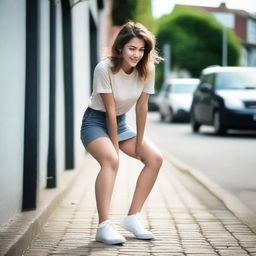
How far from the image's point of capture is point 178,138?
16844 millimetres

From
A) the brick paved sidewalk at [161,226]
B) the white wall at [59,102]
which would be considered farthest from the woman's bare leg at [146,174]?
the white wall at [59,102]

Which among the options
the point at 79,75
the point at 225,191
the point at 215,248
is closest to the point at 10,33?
the point at 215,248

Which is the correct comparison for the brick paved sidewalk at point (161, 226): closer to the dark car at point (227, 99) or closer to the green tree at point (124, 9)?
the dark car at point (227, 99)

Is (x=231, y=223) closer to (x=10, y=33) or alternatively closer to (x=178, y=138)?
(x=10, y=33)

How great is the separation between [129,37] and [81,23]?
562cm

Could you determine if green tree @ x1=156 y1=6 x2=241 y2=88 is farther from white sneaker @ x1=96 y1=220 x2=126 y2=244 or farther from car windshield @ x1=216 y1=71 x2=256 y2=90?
white sneaker @ x1=96 y1=220 x2=126 y2=244

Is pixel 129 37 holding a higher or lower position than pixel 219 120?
higher

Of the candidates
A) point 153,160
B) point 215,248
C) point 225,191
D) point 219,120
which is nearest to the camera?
point 215,248

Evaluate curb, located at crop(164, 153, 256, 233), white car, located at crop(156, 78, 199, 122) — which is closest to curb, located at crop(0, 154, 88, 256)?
curb, located at crop(164, 153, 256, 233)

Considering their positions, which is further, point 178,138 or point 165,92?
point 165,92

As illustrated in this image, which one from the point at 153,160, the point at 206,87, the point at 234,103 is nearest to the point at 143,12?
the point at 206,87

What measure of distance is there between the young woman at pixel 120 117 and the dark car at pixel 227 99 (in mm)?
11374

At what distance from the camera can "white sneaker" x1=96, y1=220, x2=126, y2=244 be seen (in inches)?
183

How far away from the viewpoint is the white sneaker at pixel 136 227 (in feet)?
15.9
